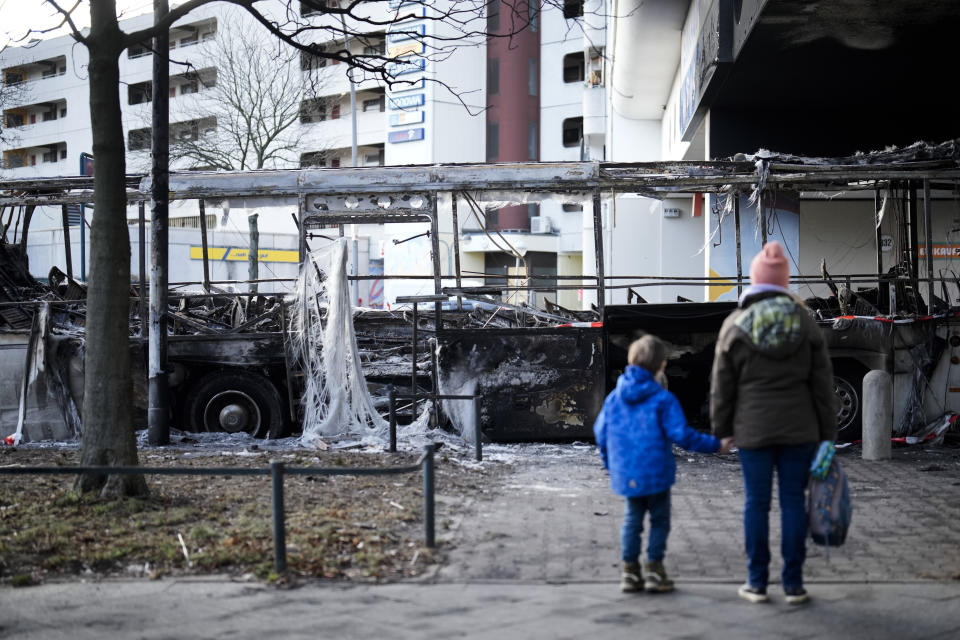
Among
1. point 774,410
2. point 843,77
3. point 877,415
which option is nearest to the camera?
point 774,410

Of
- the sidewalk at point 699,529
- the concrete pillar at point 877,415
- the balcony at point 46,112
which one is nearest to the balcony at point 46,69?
the balcony at point 46,112

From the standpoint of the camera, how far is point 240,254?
35.8m

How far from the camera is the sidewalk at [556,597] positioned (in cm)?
452

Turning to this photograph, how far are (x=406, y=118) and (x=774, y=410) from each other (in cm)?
3931

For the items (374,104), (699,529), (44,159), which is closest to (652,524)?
(699,529)

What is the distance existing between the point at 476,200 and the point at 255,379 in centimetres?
325

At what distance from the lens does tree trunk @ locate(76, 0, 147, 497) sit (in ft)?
23.8

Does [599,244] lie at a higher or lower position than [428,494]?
higher

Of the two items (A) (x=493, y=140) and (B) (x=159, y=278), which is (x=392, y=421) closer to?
(B) (x=159, y=278)

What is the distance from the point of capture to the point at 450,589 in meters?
5.17

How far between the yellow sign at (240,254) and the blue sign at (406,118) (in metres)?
9.17

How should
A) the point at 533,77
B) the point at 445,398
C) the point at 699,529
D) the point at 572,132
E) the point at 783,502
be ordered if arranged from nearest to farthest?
the point at 783,502 < the point at 699,529 < the point at 445,398 < the point at 572,132 < the point at 533,77

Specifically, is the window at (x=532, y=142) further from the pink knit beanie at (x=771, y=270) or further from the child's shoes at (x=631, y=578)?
the child's shoes at (x=631, y=578)

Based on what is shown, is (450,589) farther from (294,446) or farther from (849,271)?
(849,271)
